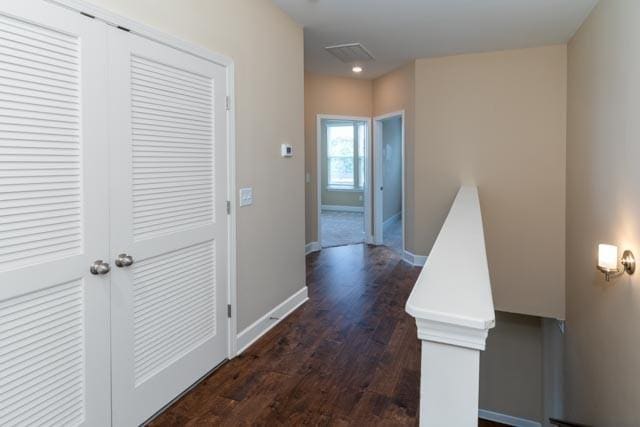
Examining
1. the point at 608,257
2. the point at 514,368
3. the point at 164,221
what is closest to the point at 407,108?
the point at 608,257

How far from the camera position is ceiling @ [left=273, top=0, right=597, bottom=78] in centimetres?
331

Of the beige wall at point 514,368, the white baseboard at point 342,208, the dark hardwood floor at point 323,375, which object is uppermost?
the white baseboard at point 342,208

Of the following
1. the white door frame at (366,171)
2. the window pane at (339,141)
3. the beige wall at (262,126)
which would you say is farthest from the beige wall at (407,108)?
the window pane at (339,141)

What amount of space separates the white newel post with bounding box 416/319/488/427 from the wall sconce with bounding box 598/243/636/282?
2494mm

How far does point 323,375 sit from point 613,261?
222 cm

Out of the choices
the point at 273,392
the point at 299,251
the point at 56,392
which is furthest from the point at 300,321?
the point at 56,392

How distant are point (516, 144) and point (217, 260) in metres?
3.82

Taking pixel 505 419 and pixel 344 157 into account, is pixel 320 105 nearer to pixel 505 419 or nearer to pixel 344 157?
pixel 344 157

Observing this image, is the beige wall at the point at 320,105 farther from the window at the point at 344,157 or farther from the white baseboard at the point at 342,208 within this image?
the white baseboard at the point at 342,208

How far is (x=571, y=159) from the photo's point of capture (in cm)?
430

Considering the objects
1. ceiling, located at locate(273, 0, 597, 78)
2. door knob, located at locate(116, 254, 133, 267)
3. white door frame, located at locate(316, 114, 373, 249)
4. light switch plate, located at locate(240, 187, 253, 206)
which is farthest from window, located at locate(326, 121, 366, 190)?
door knob, located at locate(116, 254, 133, 267)

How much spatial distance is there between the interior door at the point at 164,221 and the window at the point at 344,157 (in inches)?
310

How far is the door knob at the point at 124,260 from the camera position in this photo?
185cm

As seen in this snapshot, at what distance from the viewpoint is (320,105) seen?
5938mm
